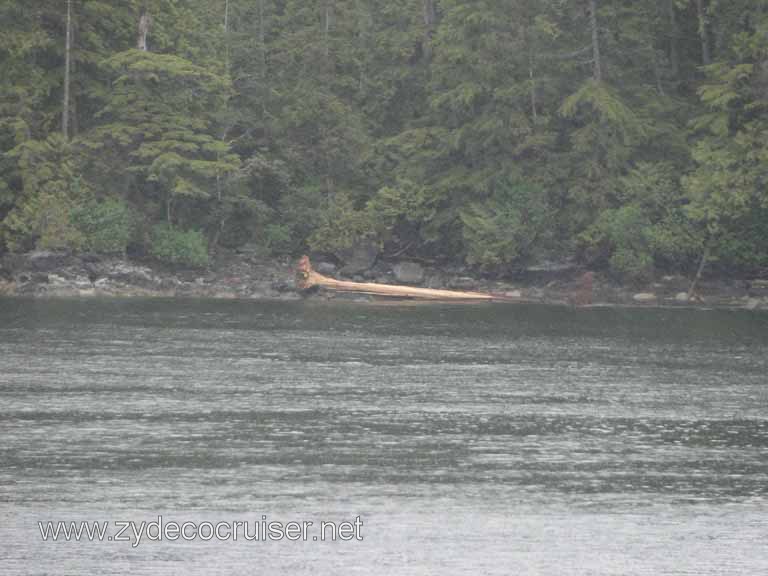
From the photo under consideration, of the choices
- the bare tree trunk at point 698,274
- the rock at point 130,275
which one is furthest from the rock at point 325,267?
the bare tree trunk at point 698,274

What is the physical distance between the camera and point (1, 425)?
25.0m

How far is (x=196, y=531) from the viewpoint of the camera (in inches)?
715

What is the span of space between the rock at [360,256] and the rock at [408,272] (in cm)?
120

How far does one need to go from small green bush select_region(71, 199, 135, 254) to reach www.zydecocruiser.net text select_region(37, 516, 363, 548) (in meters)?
42.9

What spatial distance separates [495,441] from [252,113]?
150 ft

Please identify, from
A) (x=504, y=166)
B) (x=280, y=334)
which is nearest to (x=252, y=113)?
(x=504, y=166)

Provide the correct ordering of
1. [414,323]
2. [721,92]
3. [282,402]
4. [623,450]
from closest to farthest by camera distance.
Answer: [623,450]
[282,402]
[414,323]
[721,92]

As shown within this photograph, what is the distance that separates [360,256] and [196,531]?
46222mm

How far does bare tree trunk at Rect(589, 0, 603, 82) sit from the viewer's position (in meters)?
61.2

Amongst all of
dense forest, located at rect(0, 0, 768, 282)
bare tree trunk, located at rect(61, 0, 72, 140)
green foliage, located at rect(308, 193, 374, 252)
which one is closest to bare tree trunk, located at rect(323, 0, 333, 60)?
dense forest, located at rect(0, 0, 768, 282)

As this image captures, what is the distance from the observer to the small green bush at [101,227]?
197 ft

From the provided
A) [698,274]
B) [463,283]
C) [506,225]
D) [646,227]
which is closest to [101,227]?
[463,283]

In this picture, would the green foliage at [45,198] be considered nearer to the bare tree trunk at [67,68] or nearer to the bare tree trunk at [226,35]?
the bare tree trunk at [67,68]

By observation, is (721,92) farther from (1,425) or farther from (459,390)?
(1,425)
